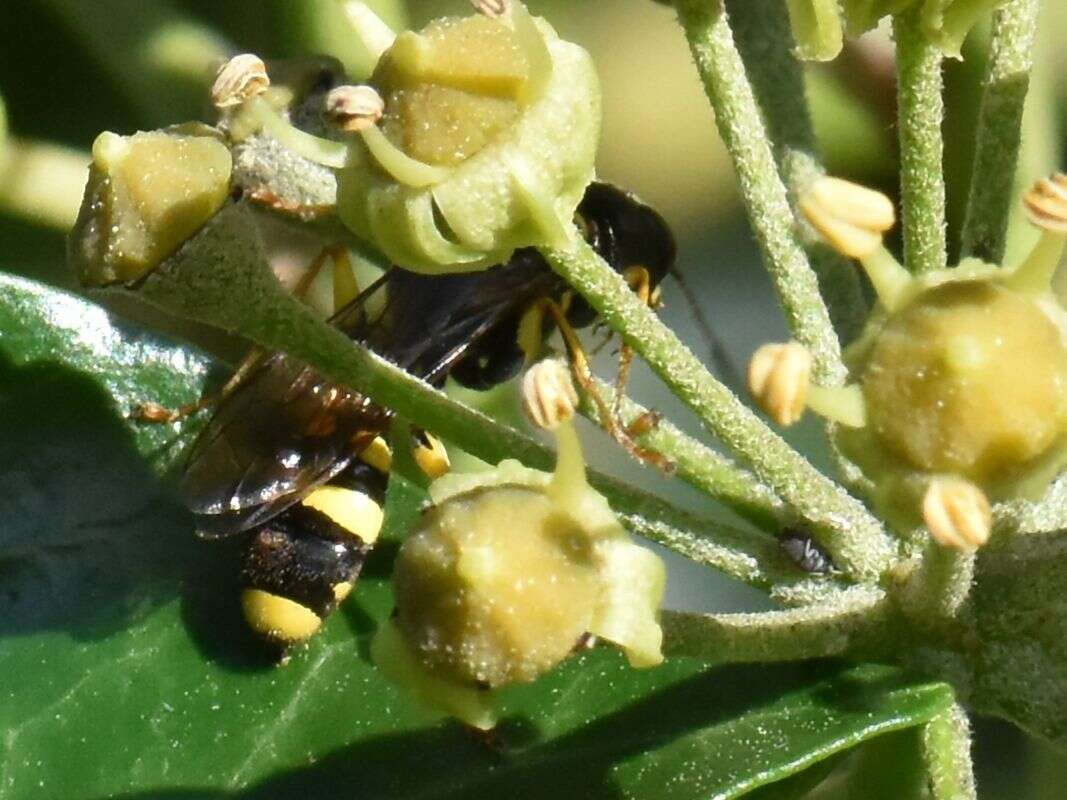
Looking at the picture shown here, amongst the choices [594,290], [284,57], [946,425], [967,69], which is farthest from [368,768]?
[967,69]

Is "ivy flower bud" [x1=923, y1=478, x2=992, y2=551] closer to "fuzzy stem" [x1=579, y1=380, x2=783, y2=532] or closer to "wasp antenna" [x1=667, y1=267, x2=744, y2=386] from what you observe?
"fuzzy stem" [x1=579, y1=380, x2=783, y2=532]

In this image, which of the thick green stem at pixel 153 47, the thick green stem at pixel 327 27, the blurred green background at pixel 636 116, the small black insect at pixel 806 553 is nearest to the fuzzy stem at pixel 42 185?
the blurred green background at pixel 636 116

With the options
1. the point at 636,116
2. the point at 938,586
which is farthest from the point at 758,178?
the point at 636,116

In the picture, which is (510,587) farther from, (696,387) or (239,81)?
(239,81)

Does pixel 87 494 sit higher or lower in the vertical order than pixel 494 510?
lower

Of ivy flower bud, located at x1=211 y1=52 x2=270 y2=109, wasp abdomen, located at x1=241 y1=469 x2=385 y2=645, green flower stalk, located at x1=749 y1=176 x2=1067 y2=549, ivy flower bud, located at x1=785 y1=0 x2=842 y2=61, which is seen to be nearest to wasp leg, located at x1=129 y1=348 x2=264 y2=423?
wasp abdomen, located at x1=241 y1=469 x2=385 y2=645

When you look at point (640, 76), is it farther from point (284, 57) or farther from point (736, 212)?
point (284, 57)

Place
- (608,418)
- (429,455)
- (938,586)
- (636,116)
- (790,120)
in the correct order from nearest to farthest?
(938,586) → (608,418) → (790,120) → (429,455) → (636,116)
